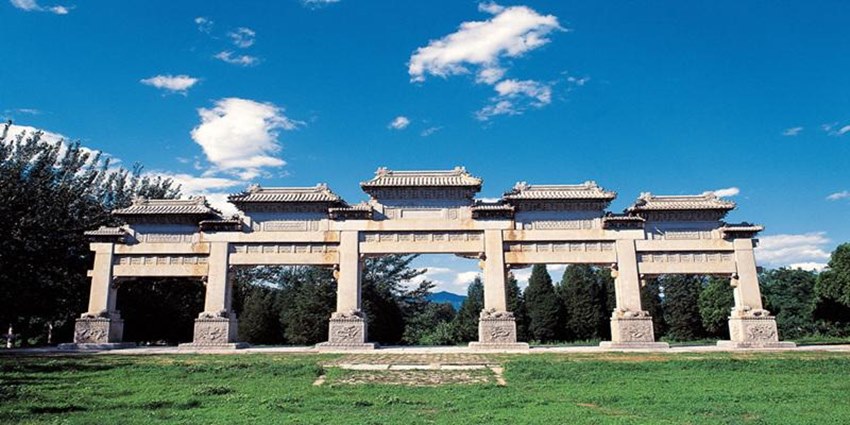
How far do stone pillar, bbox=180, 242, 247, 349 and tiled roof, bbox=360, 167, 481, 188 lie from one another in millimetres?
6079

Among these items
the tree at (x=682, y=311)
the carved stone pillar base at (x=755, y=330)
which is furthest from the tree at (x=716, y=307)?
the carved stone pillar base at (x=755, y=330)

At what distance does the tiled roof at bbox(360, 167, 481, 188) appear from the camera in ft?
67.6

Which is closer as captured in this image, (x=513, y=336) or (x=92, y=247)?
(x=513, y=336)

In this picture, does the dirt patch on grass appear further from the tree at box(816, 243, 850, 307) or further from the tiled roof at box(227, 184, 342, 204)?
the tree at box(816, 243, 850, 307)

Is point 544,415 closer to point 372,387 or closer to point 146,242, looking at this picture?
point 372,387

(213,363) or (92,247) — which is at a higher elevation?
(92,247)

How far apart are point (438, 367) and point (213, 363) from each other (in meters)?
5.77

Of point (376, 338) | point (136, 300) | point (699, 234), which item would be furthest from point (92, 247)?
point (699, 234)

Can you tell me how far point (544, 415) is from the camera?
679cm

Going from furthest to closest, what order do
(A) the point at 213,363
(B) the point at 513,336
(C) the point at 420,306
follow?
1. (C) the point at 420,306
2. (B) the point at 513,336
3. (A) the point at 213,363

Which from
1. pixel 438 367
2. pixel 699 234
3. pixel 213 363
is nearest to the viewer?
pixel 438 367

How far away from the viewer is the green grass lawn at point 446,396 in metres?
6.74

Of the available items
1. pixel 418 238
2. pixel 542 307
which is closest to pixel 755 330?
pixel 418 238

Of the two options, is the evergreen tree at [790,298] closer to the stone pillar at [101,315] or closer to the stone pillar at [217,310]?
the stone pillar at [217,310]
